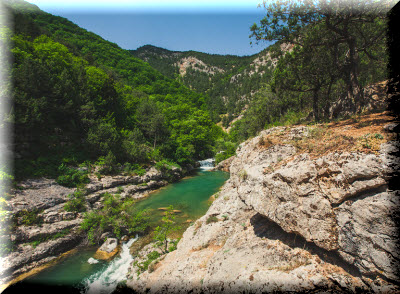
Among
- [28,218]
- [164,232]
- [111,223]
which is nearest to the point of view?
[28,218]

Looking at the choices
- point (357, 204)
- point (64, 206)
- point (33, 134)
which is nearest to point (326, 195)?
point (357, 204)

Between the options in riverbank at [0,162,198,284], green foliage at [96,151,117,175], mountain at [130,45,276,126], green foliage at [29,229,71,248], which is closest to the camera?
riverbank at [0,162,198,284]

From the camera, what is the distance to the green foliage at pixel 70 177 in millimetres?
19716

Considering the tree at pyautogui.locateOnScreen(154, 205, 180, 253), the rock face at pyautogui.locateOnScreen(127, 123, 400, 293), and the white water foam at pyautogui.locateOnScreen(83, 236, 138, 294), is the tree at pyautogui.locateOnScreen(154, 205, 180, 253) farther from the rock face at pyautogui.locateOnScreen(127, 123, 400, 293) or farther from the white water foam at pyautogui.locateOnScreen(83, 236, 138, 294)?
the rock face at pyautogui.locateOnScreen(127, 123, 400, 293)

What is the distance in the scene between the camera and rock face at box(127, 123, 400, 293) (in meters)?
3.95

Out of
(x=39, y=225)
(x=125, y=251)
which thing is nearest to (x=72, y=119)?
(x=39, y=225)

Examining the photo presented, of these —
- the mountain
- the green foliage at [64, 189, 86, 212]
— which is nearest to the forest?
the green foliage at [64, 189, 86, 212]

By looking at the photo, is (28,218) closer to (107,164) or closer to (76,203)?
(76,203)

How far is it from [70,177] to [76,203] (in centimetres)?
466

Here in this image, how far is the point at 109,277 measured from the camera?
11055mm

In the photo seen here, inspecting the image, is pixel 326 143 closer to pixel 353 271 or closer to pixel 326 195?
pixel 326 195

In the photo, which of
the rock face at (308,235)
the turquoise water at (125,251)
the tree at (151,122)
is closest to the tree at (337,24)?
the rock face at (308,235)

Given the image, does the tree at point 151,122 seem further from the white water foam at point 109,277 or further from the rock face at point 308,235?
the rock face at point 308,235

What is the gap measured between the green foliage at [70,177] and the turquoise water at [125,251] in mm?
6777
